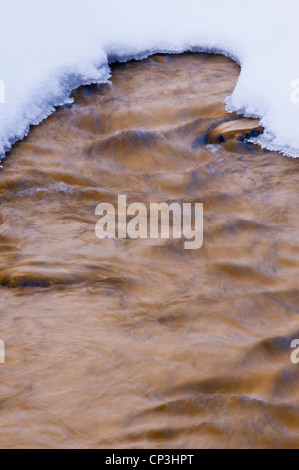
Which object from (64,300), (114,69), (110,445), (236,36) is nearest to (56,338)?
(64,300)

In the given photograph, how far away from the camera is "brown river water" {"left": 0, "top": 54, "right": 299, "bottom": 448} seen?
4.11ft

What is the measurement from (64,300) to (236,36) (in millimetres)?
1879

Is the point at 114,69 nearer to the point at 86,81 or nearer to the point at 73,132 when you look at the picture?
the point at 86,81

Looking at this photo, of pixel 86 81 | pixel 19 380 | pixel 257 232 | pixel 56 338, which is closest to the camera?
pixel 19 380

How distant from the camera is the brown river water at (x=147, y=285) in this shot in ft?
4.11

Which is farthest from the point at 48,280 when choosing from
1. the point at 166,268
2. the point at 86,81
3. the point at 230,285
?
the point at 86,81

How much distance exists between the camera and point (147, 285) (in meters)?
1.65

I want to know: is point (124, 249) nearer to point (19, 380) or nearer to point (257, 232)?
point (257, 232)

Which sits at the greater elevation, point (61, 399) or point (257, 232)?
point (257, 232)

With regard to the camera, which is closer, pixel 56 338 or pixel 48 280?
pixel 56 338

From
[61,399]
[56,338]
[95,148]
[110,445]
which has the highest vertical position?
[95,148]

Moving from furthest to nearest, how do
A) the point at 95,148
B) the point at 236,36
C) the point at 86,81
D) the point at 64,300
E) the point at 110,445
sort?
the point at 236,36 → the point at 86,81 → the point at 95,148 → the point at 64,300 → the point at 110,445

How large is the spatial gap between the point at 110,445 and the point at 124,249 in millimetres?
750

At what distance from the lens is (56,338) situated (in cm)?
145
